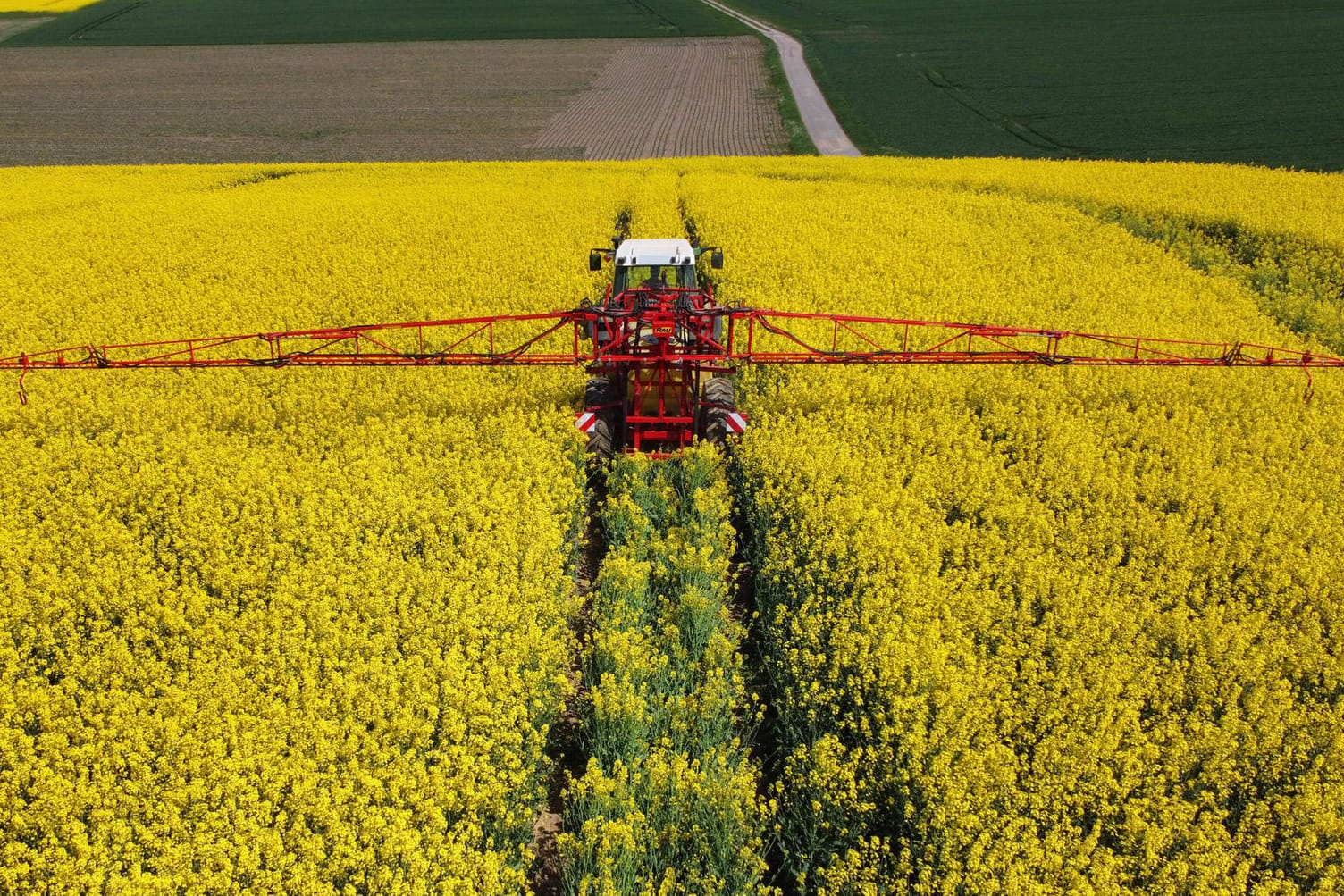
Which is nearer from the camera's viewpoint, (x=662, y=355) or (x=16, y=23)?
(x=662, y=355)

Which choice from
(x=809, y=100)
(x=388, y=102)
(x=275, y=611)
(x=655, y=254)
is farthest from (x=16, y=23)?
(x=275, y=611)

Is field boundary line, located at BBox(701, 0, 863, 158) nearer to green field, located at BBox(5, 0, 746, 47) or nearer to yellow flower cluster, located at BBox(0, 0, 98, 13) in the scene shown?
green field, located at BBox(5, 0, 746, 47)

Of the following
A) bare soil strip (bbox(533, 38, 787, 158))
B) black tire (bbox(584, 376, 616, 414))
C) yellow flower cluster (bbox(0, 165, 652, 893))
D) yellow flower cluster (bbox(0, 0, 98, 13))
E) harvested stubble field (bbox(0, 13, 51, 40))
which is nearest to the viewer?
yellow flower cluster (bbox(0, 165, 652, 893))

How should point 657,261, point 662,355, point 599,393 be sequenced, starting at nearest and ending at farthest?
point 662,355 → point 599,393 → point 657,261

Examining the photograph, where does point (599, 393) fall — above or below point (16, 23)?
below

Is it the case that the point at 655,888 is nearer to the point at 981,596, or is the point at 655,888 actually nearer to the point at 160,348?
the point at 981,596

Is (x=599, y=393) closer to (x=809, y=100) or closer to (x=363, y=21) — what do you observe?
(x=809, y=100)

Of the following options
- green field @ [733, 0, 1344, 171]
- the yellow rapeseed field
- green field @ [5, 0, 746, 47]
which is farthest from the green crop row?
green field @ [5, 0, 746, 47]
